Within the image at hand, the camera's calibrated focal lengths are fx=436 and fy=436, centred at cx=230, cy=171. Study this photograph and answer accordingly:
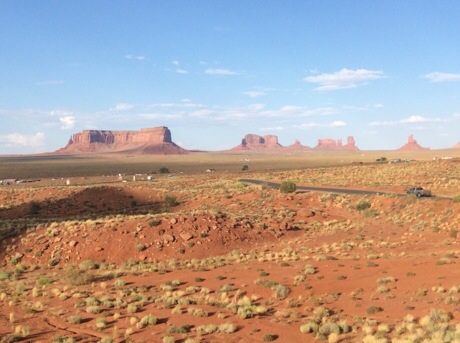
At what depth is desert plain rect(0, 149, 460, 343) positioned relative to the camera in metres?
13.8

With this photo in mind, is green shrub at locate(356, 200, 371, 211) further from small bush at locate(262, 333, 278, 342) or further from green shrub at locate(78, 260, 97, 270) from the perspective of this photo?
small bush at locate(262, 333, 278, 342)

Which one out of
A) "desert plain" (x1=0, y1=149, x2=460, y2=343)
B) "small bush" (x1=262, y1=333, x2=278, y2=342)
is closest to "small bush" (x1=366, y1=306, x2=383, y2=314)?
"desert plain" (x1=0, y1=149, x2=460, y2=343)

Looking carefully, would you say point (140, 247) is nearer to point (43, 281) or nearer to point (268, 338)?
point (43, 281)

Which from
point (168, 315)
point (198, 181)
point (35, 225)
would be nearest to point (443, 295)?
point (168, 315)

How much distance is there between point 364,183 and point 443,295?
47574mm

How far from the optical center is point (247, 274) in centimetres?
2145

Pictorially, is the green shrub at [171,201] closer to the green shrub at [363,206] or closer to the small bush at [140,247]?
the green shrub at [363,206]

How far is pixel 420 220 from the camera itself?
34.5m

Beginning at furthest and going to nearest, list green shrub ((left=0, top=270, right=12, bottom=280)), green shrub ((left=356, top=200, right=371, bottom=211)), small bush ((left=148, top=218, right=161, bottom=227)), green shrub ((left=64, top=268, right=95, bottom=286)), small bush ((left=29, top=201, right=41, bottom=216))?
small bush ((left=29, top=201, right=41, bottom=216)), green shrub ((left=356, top=200, right=371, bottom=211)), small bush ((left=148, top=218, right=161, bottom=227)), green shrub ((left=0, top=270, right=12, bottom=280)), green shrub ((left=64, top=268, right=95, bottom=286))

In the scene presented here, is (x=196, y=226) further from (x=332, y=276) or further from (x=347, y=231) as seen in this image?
(x=332, y=276)

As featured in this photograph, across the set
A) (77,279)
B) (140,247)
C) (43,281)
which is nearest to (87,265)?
(140,247)

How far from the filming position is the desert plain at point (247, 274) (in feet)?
45.3

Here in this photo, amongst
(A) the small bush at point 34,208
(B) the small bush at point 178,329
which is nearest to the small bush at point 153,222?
(B) the small bush at point 178,329

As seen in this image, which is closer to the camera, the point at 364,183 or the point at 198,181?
the point at 364,183
